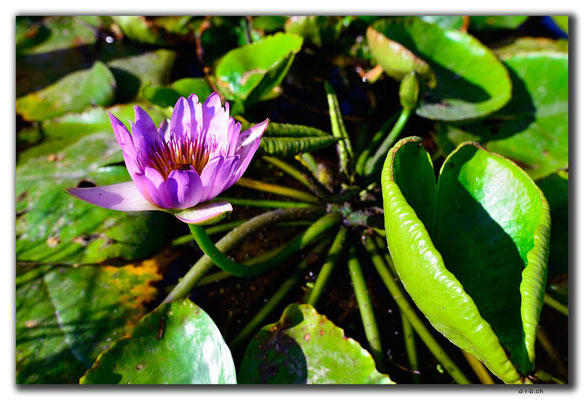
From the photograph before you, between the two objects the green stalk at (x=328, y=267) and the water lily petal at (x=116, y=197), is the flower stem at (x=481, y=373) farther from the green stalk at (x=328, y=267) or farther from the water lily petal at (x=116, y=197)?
the water lily petal at (x=116, y=197)

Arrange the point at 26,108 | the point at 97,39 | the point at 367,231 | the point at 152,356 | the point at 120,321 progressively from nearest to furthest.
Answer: the point at 152,356
the point at 120,321
the point at 367,231
the point at 26,108
the point at 97,39

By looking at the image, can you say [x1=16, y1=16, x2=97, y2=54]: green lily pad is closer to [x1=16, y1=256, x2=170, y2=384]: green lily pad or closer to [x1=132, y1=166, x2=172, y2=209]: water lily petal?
[x1=16, y1=256, x2=170, y2=384]: green lily pad

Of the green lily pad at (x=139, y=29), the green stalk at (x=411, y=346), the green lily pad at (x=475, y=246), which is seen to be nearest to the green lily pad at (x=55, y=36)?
the green lily pad at (x=139, y=29)

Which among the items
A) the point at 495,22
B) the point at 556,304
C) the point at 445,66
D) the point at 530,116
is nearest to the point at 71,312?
the point at 556,304
